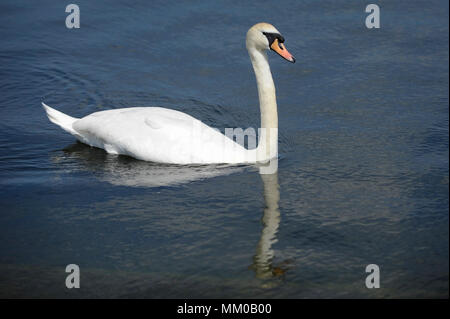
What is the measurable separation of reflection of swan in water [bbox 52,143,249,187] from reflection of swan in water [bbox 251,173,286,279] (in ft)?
2.01

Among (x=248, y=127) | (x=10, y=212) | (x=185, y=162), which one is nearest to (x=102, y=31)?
(x=248, y=127)

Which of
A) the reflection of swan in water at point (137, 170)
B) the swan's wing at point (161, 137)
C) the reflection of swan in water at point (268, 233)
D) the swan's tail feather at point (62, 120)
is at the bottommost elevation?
the reflection of swan in water at point (268, 233)

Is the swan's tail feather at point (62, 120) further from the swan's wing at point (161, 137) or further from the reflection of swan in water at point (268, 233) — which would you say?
the reflection of swan in water at point (268, 233)

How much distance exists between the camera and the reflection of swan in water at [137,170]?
8.25 m

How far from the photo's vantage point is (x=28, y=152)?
912 cm

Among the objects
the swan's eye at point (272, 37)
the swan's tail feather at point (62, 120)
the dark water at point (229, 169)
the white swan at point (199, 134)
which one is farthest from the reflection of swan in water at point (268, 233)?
the swan's tail feather at point (62, 120)

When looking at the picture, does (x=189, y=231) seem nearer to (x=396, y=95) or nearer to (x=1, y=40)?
(x=396, y=95)

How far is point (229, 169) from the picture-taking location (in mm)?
8516

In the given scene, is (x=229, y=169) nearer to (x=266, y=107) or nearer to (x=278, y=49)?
(x=266, y=107)

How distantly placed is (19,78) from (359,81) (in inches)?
211

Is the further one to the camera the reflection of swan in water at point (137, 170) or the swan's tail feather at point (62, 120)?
the swan's tail feather at point (62, 120)

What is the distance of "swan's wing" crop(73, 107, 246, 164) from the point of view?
8.64 meters

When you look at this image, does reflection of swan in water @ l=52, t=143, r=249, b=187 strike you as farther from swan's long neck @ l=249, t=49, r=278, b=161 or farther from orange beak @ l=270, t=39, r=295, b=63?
orange beak @ l=270, t=39, r=295, b=63

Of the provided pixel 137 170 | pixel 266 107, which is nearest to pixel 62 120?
pixel 137 170
